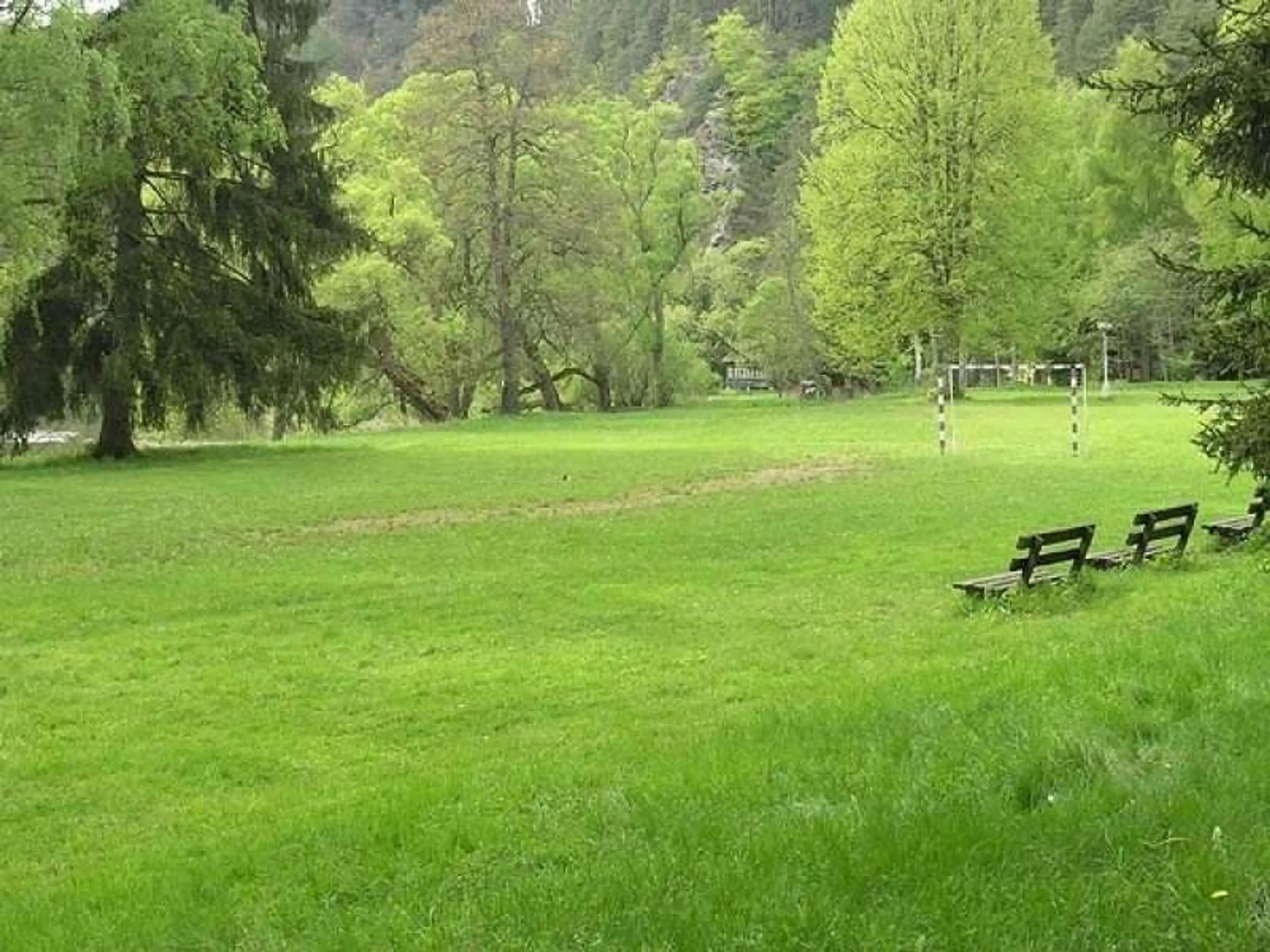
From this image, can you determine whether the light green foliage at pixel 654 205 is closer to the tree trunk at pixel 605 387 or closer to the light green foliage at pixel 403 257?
the tree trunk at pixel 605 387

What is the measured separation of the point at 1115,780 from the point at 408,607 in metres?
8.78

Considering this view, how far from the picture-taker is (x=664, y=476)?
1003 inches

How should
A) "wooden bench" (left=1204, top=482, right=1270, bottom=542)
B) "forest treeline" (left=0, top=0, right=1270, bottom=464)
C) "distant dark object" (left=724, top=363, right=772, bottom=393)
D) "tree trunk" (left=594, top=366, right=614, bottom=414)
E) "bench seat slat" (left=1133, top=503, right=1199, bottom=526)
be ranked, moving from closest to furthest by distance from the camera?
"bench seat slat" (left=1133, top=503, right=1199, bottom=526) → "wooden bench" (left=1204, top=482, right=1270, bottom=542) → "forest treeline" (left=0, top=0, right=1270, bottom=464) → "tree trunk" (left=594, top=366, right=614, bottom=414) → "distant dark object" (left=724, top=363, right=772, bottom=393)

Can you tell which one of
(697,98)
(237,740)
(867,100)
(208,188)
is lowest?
(237,740)

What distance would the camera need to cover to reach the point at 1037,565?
12805 mm

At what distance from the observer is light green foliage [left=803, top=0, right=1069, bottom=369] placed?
48344 millimetres

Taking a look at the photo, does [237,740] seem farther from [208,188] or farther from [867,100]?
[867,100]

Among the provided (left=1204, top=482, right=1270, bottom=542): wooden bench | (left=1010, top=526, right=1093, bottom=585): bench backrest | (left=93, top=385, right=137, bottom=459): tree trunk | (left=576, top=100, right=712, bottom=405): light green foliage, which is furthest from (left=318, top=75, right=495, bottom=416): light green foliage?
(left=1010, top=526, right=1093, bottom=585): bench backrest

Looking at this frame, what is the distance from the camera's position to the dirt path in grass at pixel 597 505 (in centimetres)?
1967

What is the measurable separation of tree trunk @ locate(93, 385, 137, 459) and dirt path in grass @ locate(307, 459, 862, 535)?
13.4 meters

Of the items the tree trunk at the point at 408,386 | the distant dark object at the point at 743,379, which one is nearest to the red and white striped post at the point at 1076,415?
the tree trunk at the point at 408,386

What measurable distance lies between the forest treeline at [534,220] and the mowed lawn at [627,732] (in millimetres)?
2650

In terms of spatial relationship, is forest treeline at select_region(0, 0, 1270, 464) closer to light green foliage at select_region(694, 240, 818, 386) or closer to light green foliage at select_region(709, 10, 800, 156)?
light green foliage at select_region(694, 240, 818, 386)

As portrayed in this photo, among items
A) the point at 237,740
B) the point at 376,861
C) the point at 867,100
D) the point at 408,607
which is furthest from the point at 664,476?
the point at 867,100
